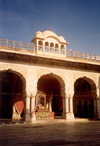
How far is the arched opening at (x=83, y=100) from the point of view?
56.5 ft

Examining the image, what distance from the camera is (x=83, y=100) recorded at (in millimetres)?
18281

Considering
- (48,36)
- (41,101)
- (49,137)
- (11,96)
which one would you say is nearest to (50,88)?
(41,101)

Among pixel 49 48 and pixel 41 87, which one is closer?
pixel 49 48

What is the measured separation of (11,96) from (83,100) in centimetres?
816

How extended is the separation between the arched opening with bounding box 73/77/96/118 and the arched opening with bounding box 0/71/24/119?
21.9ft

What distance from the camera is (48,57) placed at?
12828 mm

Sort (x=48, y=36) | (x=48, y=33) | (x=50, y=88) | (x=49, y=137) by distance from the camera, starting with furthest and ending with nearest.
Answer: (x=50, y=88) → (x=48, y=33) → (x=48, y=36) → (x=49, y=137)

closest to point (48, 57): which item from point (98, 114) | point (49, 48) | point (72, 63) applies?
point (49, 48)

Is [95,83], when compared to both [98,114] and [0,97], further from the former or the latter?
[0,97]

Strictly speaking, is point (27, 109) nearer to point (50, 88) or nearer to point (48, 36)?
point (50, 88)

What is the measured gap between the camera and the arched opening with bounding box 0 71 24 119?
1558cm

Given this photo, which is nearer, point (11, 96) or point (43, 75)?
point (43, 75)

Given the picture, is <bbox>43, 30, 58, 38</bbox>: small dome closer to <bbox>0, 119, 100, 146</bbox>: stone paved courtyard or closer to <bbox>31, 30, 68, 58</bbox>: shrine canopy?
<bbox>31, 30, 68, 58</bbox>: shrine canopy

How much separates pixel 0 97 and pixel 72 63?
8.76 m
